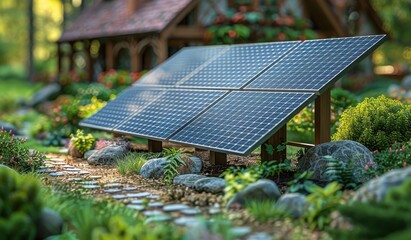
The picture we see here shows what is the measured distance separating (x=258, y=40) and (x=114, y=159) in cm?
1287

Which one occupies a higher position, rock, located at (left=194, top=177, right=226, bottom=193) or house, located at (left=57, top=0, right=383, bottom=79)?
house, located at (left=57, top=0, right=383, bottom=79)

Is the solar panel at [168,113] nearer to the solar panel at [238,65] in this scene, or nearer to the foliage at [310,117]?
the solar panel at [238,65]

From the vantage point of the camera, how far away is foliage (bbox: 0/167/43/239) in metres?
6.84

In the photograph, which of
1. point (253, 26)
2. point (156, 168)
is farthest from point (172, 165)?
point (253, 26)

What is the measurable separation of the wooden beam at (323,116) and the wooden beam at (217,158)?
5.76ft

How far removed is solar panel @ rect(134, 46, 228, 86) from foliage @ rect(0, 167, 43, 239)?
6746 millimetres

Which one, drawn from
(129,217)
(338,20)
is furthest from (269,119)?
(338,20)

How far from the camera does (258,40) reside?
966 inches

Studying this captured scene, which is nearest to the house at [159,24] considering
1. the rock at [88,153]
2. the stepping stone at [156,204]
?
the rock at [88,153]

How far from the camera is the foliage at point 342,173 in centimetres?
920

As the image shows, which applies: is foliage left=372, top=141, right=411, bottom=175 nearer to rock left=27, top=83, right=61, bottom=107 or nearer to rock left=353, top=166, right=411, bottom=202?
rock left=353, top=166, right=411, bottom=202

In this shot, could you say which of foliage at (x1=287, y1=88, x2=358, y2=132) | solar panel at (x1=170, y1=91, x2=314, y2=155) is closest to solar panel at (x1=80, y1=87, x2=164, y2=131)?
solar panel at (x1=170, y1=91, x2=314, y2=155)

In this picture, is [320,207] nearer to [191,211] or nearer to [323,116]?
[191,211]

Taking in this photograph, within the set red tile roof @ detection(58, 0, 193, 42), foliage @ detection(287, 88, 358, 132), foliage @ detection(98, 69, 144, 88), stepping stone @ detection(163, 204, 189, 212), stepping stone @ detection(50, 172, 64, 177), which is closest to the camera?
stepping stone @ detection(163, 204, 189, 212)
